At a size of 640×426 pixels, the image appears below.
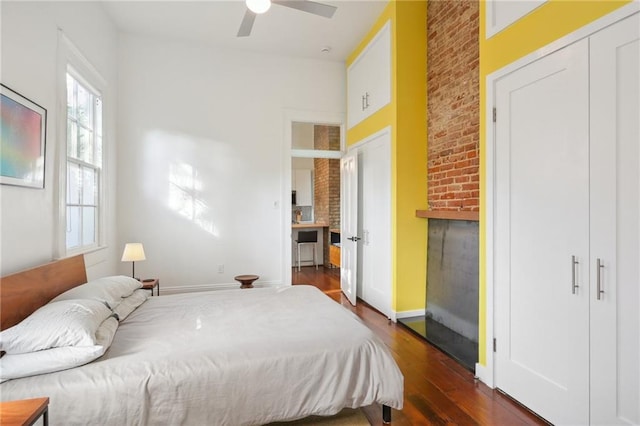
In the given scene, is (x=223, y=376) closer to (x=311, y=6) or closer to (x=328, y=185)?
(x=311, y=6)

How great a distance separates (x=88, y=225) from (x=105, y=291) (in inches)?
67.2

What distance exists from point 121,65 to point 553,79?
4901 millimetres

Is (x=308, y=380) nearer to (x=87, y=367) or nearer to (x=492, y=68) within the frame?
(x=87, y=367)

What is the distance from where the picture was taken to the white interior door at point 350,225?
14.4ft

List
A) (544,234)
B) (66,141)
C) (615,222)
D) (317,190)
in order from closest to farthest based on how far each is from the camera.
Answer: (615,222), (544,234), (66,141), (317,190)

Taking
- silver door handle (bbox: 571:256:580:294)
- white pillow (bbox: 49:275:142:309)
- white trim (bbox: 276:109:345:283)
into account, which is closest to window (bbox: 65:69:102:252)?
white pillow (bbox: 49:275:142:309)

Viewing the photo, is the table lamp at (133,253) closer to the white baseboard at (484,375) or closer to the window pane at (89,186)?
the window pane at (89,186)

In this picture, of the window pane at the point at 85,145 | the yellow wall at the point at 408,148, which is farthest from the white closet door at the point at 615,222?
the window pane at the point at 85,145

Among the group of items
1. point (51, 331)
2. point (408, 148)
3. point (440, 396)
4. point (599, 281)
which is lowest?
point (440, 396)

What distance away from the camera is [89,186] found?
3.52m

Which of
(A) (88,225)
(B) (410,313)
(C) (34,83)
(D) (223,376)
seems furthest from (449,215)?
(A) (88,225)

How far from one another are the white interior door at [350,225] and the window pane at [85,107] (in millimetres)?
3142

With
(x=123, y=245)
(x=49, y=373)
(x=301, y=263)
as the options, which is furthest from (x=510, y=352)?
(x=301, y=263)

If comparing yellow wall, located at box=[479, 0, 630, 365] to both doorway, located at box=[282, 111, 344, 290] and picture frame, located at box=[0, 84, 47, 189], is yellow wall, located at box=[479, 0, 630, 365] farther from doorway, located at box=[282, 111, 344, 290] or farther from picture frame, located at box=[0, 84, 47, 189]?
doorway, located at box=[282, 111, 344, 290]
